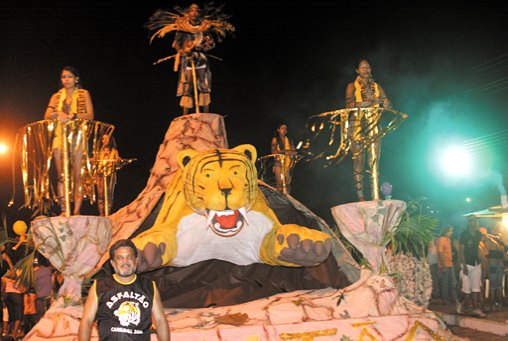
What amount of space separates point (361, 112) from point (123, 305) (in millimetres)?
4013

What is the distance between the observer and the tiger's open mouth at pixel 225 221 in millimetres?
7023

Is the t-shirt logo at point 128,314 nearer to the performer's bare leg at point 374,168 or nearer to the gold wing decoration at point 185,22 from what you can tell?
the performer's bare leg at point 374,168

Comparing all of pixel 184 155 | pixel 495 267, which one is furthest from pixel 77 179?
pixel 495 267

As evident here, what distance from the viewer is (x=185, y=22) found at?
28.4 feet

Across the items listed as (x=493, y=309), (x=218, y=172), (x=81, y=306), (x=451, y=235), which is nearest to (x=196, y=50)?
(x=218, y=172)

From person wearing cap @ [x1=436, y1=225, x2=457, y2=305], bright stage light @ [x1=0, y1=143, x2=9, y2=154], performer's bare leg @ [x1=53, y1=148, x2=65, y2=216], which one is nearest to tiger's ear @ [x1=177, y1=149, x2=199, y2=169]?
performer's bare leg @ [x1=53, y1=148, x2=65, y2=216]

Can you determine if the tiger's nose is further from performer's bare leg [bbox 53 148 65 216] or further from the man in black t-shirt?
the man in black t-shirt

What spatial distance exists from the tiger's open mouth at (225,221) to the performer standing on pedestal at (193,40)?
2.31 metres

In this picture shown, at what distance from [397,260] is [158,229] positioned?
113 inches

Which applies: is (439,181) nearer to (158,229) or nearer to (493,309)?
(493,309)

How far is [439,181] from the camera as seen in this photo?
53.6 ft

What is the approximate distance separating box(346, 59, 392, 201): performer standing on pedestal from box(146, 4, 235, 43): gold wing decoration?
7.21 feet

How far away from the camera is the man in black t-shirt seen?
3.88m

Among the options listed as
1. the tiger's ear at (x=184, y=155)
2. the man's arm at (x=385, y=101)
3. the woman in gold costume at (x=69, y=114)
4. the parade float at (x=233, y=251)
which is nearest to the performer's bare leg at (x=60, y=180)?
the woman in gold costume at (x=69, y=114)
